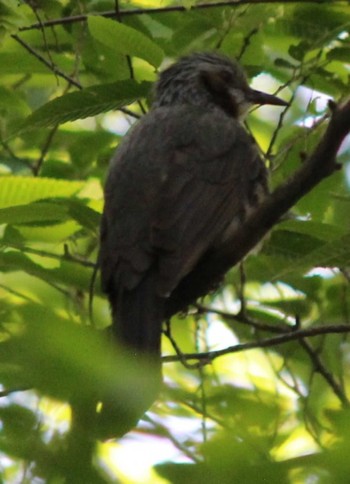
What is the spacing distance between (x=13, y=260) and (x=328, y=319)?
6.58 ft

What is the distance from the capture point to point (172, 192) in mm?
4480

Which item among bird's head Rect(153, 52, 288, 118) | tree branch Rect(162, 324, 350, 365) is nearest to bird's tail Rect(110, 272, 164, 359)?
tree branch Rect(162, 324, 350, 365)

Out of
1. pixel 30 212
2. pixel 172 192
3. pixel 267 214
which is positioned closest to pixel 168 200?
pixel 172 192

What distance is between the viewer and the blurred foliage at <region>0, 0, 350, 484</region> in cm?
133

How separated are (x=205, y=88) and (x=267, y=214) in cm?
246

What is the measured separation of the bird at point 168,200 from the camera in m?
4.14

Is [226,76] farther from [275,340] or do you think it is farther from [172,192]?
[275,340]

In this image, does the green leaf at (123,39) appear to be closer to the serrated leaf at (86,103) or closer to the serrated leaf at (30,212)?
the serrated leaf at (86,103)

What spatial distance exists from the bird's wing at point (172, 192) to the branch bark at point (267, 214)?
0.14 metres

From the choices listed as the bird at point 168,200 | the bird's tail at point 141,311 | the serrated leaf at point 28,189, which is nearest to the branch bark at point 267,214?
the bird at point 168,200

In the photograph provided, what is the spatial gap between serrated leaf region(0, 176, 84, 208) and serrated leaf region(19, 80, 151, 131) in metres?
0.35

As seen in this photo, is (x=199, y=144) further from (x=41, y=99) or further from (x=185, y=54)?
(x=41, y=99)

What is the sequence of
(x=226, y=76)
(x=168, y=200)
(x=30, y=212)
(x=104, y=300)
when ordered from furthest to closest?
(x=226, y=76) < (x=104, y=300) < (x=168, y=200) < (x=30, y=212)

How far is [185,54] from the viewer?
18.0 ft
